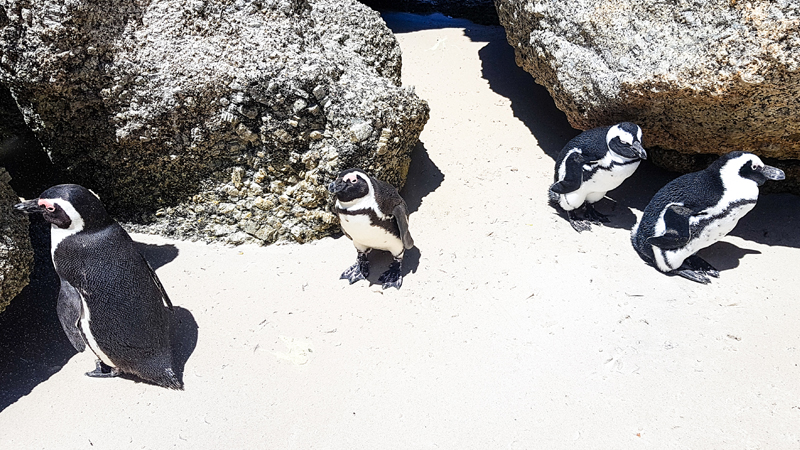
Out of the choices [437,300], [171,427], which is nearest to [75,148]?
[171,427]

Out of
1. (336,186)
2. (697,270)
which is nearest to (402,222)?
(336,186)

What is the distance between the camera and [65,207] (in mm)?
2174

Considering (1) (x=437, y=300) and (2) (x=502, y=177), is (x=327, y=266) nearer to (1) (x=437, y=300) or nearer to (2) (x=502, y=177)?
(1) (x=437, y=300)

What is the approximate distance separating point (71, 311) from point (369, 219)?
1377mm

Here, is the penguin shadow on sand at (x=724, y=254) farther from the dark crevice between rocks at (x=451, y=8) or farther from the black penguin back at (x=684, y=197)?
the dark crevice between rocks at (x=451, y=8)

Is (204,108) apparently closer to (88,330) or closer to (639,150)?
(88,330)

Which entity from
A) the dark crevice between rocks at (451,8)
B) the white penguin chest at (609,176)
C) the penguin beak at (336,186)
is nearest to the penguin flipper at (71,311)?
the penguin beak at (336,186)

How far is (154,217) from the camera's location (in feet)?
10.8

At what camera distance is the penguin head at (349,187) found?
2.57 meters

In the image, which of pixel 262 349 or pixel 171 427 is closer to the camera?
pixel 171 427

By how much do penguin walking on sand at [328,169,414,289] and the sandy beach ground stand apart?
0.31 feet

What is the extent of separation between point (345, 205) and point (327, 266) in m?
0.56

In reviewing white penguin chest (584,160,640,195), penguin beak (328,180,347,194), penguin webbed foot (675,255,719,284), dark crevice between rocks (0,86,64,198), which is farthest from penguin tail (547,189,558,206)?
dark crevice between rocks (0,86,64,198)

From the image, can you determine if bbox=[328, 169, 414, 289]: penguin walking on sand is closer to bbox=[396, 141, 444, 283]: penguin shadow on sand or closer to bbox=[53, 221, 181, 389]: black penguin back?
bbox=[396, 141, 444, 283]: penguin shadow on sand
